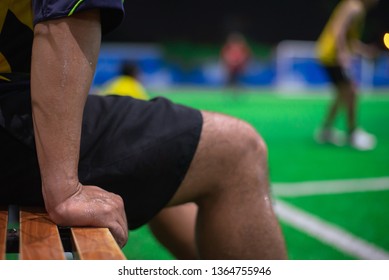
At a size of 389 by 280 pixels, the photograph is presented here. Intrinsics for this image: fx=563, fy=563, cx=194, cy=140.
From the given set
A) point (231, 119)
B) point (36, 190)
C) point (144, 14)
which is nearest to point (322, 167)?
point (231, 119)

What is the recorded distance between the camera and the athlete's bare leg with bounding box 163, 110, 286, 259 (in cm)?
122

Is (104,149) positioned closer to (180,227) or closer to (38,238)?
(38,238)

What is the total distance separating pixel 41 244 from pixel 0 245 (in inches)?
2.7

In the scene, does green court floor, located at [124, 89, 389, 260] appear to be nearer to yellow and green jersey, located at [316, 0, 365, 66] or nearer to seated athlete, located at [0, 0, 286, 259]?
yellow and green jersey, located at [316, 0, 365, 66]

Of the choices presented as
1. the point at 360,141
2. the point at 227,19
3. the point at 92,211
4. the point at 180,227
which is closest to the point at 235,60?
the point at 227,19

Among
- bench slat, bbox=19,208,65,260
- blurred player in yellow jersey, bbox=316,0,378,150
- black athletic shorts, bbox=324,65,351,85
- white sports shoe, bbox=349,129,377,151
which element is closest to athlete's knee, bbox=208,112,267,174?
bench slat, bbox=19,208,65,260

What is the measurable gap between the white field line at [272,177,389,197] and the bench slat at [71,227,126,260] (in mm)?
2312

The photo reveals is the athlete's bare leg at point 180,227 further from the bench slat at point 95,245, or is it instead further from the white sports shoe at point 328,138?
the white sports shoe at point 328,138

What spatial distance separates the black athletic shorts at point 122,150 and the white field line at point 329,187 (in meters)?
2.10

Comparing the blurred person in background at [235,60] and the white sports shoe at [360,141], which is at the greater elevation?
the white sports shoe at [360,141]

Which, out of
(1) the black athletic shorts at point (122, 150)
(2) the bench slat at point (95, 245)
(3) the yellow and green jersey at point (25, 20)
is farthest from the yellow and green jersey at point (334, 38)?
(2) the bench slat at point (95, 245)

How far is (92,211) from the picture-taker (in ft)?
3.32

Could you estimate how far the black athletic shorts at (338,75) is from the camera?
575cm
